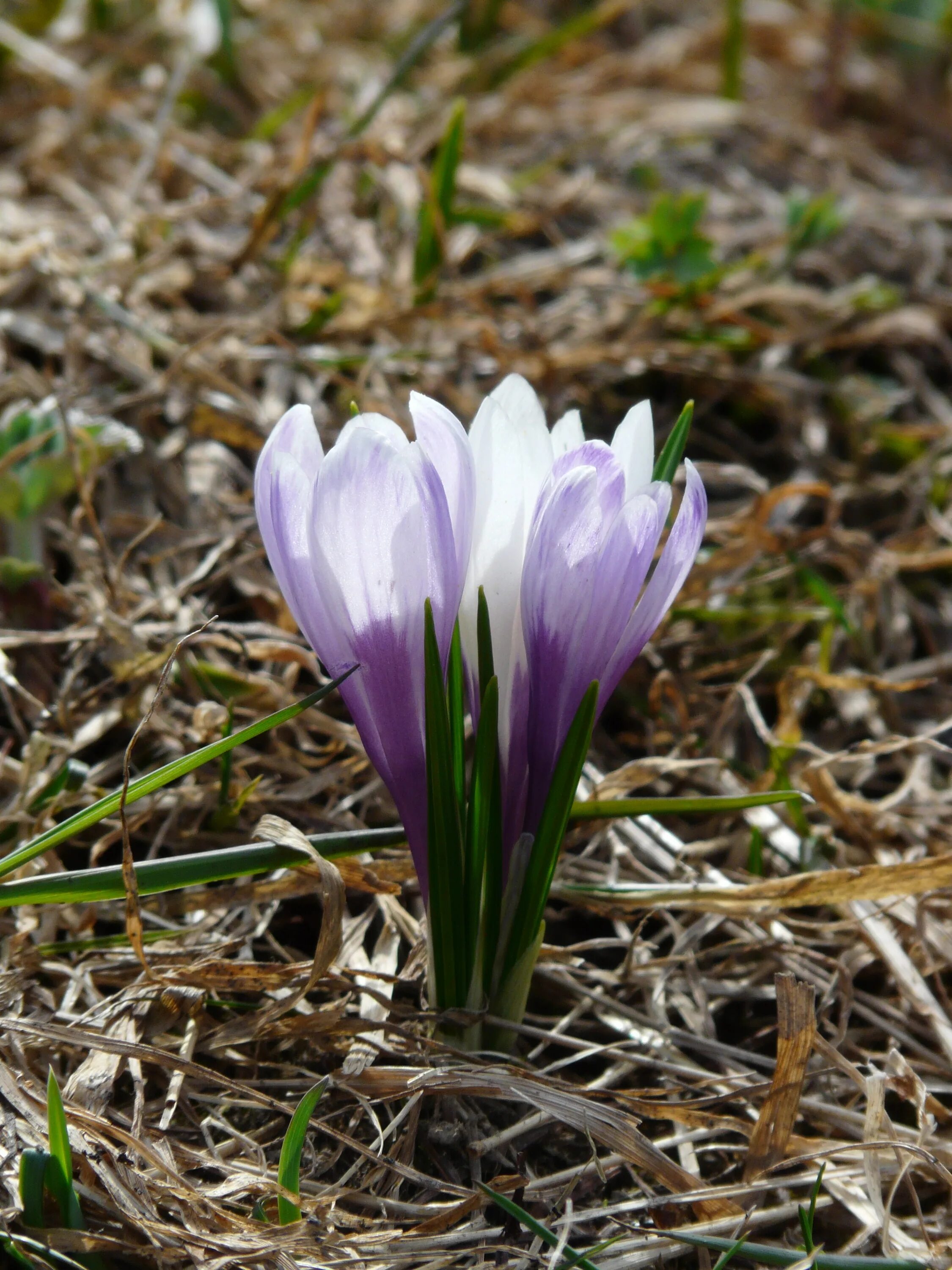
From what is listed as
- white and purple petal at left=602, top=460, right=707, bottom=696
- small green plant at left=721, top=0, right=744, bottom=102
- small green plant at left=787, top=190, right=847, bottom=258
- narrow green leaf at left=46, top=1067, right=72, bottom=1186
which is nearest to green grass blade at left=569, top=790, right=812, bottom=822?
white and purple petal at left=602, top=460, right=707, bottom=696

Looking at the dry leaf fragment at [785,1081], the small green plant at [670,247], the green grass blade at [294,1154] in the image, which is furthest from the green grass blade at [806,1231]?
the small green plant at [670,247]

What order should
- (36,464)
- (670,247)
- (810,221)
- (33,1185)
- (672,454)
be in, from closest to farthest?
1. (33,1185)
2. (672,454)
3. (36,464)
4. (670,247)
5. (810,221)

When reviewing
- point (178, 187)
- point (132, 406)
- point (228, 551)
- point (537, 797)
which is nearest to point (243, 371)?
point (132, 406)

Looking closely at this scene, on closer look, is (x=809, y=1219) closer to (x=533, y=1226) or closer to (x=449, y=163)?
(x=533, y=1226)

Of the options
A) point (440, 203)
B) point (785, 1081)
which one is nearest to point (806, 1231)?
point (785, 1081)

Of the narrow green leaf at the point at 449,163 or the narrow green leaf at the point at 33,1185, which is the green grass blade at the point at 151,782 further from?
the narrow green leaf at the point at 449,163
